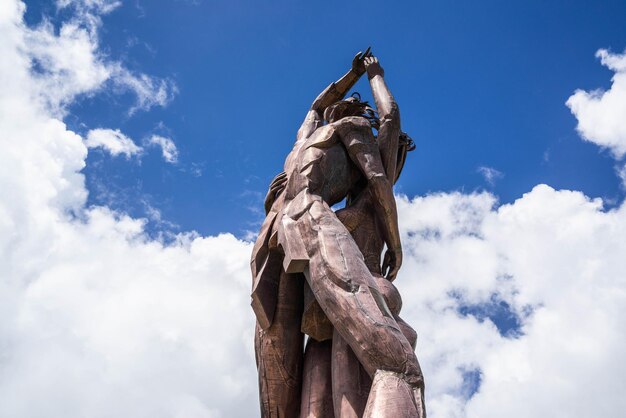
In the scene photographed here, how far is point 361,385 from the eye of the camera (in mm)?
5988

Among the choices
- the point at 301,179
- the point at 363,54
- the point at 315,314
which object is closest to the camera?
the point at 315,314

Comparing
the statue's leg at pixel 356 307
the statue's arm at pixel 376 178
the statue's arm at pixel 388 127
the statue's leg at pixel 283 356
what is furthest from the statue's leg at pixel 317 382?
the statue's arm at pixel 388 127

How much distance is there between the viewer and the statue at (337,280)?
17.9ft

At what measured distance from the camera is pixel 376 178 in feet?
24.4

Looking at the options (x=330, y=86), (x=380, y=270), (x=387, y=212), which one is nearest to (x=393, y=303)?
(x=380, y=270)

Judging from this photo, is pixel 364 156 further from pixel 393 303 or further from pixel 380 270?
pixel 393 303

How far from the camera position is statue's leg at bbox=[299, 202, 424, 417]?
5.32 metres

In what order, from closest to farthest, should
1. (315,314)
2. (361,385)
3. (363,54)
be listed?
(361,385) → (315,314) → (363,54)

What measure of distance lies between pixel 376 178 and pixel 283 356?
2.16m

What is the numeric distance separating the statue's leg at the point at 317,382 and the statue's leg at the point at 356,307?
2.96 ft

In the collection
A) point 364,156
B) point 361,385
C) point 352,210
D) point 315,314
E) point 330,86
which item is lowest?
point 361,385

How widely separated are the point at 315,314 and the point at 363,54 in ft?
13.7

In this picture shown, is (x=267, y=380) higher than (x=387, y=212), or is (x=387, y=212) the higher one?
(x=387, y=212)

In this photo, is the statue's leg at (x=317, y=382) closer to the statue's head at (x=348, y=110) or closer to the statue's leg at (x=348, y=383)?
the statue's leg at (x=348, y=383)
